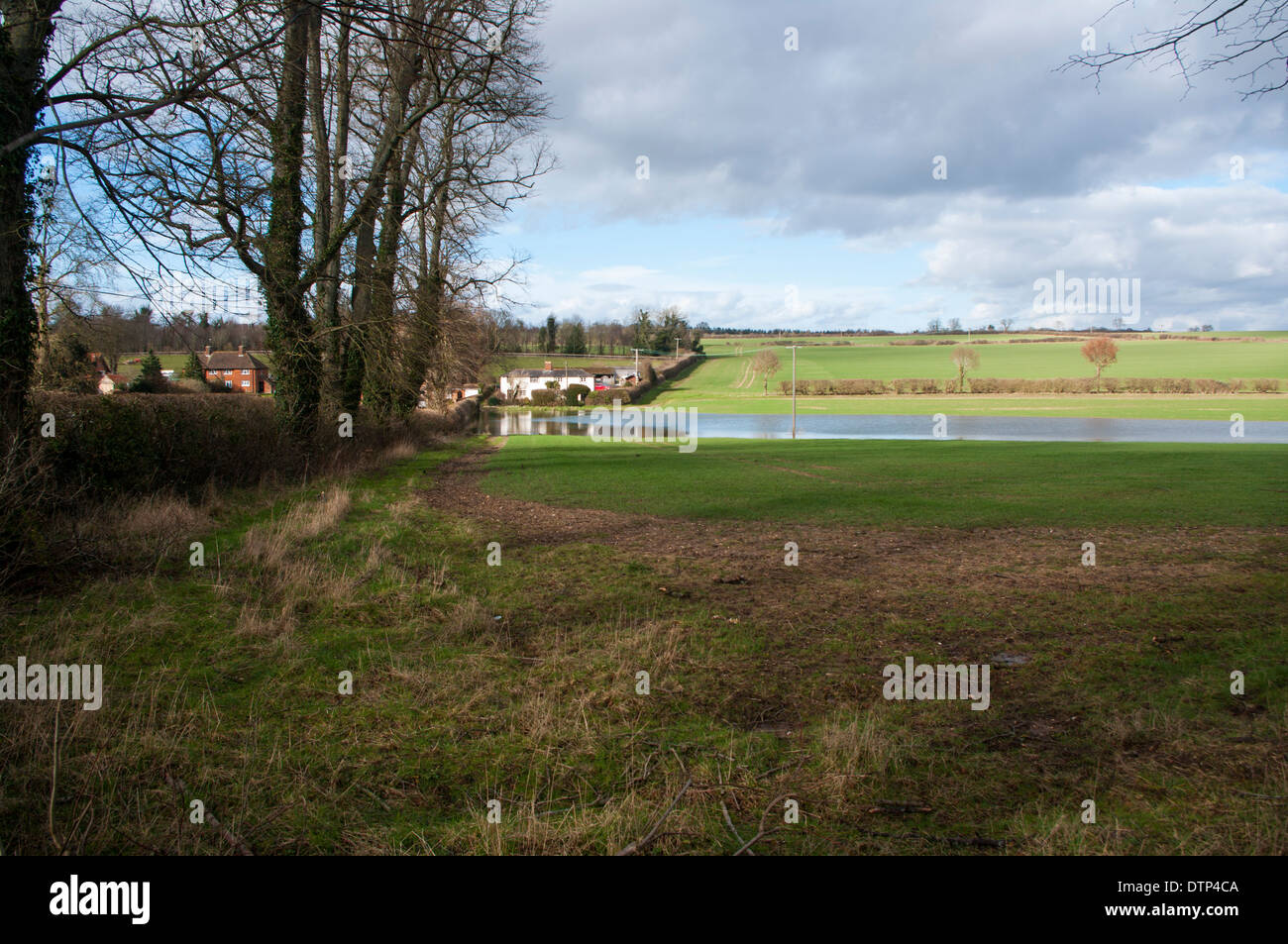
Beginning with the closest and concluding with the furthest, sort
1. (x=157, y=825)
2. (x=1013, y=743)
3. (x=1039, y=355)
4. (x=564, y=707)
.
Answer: (x=157, y=825) → (x=1013, y=743) → (x=564, y=707) → (x=1039, y=355)

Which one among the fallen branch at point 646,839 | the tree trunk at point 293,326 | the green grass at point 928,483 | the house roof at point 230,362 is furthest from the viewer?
the house roof at point 230,362

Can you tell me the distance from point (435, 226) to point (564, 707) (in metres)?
23.4

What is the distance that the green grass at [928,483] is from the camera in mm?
13961

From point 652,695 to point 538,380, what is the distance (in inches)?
3952

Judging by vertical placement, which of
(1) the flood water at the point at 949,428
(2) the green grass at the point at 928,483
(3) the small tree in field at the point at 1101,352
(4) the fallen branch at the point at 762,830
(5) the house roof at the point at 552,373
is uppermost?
(3) the small tree in field at the point at 1101,352

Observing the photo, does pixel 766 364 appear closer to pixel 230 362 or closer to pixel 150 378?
pixel 230 362

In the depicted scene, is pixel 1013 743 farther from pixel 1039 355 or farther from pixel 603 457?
pixel 1039 355

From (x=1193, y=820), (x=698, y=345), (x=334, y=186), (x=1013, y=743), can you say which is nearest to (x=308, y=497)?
(x=334, y=186)

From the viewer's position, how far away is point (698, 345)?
152 meters

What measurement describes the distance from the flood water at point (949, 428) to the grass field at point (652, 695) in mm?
34469

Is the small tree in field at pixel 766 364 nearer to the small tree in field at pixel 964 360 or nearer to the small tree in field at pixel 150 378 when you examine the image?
the small tree in field at pixel 964 360

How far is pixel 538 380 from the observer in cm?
10381

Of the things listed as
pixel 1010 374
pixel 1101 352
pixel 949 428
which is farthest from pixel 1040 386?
pixel 949 428

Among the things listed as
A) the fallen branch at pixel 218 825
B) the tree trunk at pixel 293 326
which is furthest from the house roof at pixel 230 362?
the fallen branch at pixel 218 825
